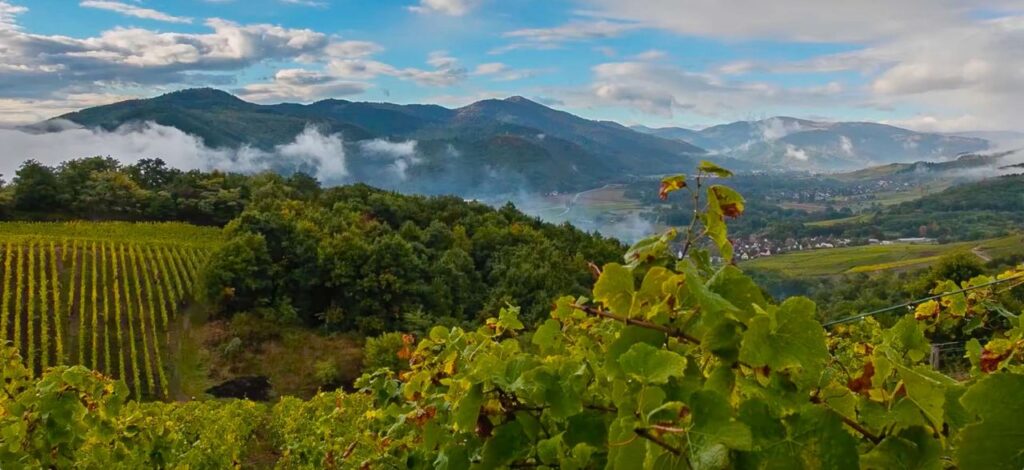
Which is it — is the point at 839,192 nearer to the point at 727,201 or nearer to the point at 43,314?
the point at 43,314

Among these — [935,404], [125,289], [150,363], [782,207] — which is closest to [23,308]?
[125,289]

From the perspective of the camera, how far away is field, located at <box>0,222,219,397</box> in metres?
24.4

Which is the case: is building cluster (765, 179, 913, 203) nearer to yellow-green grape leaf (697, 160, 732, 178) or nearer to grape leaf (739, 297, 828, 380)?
yellow-green grape leaf (697, 160, 732, 178)

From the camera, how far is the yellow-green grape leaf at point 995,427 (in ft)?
2.56

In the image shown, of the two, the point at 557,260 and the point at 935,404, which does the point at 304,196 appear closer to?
the point at 557,260

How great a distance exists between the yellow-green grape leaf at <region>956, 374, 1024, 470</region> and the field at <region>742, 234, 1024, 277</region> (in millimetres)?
65775

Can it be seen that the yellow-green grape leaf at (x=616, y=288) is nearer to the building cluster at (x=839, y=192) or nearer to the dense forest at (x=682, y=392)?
the dense forest at (x=682, y=392)

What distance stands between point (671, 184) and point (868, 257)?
3119 inches

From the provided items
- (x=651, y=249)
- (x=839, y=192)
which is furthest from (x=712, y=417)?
(x=839, y=192)

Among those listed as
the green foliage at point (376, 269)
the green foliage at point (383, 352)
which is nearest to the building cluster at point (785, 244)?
the green foliage at point (376, 269)

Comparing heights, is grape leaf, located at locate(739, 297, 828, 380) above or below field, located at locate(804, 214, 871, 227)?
above

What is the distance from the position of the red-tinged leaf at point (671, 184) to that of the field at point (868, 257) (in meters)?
65.2

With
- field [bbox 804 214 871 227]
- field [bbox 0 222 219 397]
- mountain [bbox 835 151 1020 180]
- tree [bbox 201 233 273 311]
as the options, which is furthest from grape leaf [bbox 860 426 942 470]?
mountain [bbox 835 151 1020 180]

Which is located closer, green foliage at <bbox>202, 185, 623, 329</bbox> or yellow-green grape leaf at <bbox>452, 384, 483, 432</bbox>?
yellow-green grape leaf at <bbox>452, 384, 483, 432</bbox>
